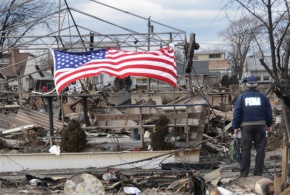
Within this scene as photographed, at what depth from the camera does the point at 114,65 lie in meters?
15.9

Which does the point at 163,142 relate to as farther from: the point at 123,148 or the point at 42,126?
the point at 42,126

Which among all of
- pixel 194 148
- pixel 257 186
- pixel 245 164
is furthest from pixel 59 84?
pixel 257 186

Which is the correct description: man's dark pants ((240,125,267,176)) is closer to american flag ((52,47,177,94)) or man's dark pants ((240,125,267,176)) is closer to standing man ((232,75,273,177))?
standing man ((232,75,273,177))

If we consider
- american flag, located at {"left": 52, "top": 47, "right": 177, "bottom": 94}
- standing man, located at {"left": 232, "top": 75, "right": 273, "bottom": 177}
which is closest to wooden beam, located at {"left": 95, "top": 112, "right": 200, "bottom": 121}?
american flag, located at {"left": 52, "top": 47, "right": 177, "bottom": 94}

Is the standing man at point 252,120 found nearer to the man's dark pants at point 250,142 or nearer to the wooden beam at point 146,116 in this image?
the man's dark pants at point 250,142

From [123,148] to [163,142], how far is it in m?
1.10

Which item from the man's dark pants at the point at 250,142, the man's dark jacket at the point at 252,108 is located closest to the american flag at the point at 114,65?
the man's dark jacket at the point at 252,108

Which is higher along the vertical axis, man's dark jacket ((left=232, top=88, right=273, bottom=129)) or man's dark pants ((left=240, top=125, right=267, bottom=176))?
man's dark jacket ((left=232, top=88, right=273, bottom=129))

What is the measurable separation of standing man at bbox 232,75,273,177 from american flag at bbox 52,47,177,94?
5470 mm

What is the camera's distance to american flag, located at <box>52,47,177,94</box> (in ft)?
51.4

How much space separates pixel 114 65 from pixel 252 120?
6.25 m

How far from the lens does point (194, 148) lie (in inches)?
550

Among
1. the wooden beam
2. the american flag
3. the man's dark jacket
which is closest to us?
the man's dark jacket

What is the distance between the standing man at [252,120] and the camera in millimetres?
10406
